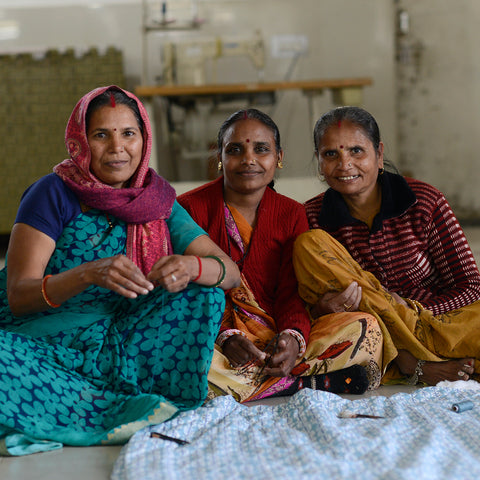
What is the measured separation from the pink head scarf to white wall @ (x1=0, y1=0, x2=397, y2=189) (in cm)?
425

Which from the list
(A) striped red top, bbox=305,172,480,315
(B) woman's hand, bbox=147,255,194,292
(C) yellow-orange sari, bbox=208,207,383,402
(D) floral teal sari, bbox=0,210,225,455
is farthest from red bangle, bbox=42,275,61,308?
(A) striped red top, bbox=305,172,480,315

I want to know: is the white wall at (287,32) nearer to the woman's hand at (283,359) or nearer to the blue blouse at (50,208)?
the woman's hand at (283,359)

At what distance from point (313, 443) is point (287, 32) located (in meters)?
5.45

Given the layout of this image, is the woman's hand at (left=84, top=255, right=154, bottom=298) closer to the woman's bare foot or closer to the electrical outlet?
the woman's bare foot

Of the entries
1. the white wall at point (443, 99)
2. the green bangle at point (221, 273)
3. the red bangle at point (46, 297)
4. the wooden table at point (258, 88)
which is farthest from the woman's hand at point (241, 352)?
the white wall at point (443, 99)

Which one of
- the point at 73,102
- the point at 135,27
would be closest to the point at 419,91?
the point at 135,27

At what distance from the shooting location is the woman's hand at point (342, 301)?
2.12 meters

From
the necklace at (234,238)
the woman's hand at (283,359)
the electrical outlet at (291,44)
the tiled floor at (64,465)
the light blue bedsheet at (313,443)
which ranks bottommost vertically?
the tiled floor at (64,465)

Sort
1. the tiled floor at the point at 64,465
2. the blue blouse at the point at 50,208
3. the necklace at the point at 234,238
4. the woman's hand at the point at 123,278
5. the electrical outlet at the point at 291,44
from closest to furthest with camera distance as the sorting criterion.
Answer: the tiled floor at the point at 64,465
the woman's hand at the point at 123,278
the blue blouse at the point at 50,208
the necklace at the point at 234,238
the electrical outlet at the point at 291,44

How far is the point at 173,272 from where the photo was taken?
1724 millimetres

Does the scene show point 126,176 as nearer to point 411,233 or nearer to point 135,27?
point 411,233

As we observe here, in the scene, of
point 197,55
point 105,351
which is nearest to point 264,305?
point 105,351

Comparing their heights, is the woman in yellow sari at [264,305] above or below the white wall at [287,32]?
below

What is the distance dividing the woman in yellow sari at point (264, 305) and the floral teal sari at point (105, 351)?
0.59 feet
